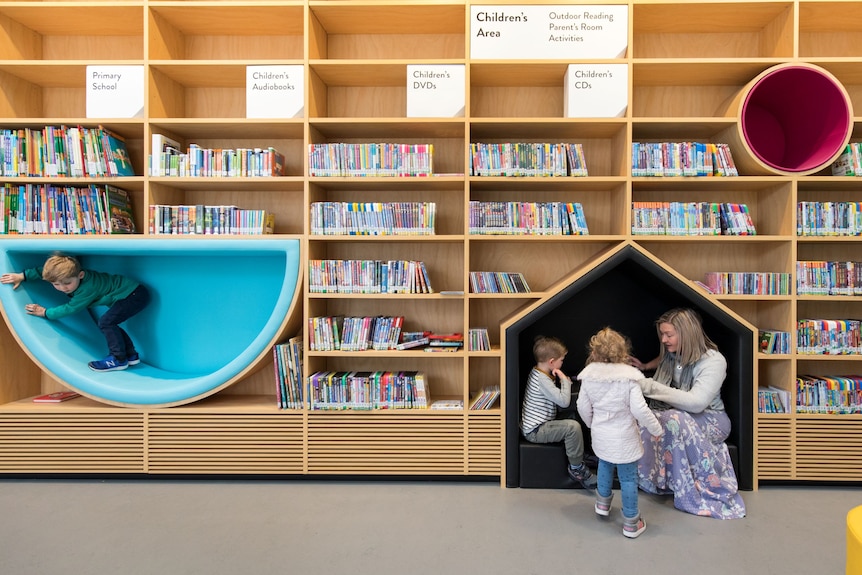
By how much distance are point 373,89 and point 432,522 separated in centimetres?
284

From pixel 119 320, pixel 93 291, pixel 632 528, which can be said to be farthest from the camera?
pixel 119 320

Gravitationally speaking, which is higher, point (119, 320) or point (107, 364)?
point (119, 320)

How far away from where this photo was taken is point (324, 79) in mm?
3926

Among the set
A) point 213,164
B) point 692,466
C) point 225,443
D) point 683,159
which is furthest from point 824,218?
point 225,443

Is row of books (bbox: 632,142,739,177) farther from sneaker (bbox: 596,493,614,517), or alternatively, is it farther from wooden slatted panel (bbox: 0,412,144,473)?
wooden slatted panel (bbox: 0,412,144,473)

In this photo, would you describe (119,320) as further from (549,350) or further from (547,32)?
(547,32)

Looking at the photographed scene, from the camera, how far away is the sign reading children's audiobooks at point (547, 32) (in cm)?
362

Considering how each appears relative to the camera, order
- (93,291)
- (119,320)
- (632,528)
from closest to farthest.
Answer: (632,528) < (93,291) < (119,320)

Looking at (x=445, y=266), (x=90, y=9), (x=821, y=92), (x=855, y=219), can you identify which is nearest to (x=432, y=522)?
(x=445, y=266)

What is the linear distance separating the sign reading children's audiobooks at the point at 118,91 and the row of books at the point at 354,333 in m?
1.75

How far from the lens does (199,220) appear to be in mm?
3660

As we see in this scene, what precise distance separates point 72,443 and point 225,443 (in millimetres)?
950

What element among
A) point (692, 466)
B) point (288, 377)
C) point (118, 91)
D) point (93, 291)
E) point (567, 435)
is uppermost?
point (118, 91)

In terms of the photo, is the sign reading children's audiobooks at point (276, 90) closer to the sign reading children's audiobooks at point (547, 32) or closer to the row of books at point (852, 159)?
the sign reading children's audiobooks at point (547, 32)
